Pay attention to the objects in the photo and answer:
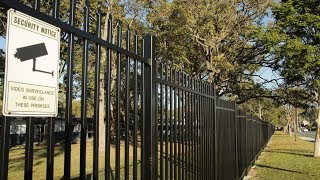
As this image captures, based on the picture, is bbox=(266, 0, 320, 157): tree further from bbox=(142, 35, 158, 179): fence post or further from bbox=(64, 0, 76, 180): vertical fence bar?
bbox=(64, 0, 76, 180): vertical fence bar

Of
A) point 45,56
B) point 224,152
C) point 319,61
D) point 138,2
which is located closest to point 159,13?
point 138,2

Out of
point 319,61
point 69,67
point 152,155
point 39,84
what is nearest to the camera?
point 39,84

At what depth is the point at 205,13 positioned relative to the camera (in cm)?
2511

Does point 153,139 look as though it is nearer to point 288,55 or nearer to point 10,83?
point 10,83

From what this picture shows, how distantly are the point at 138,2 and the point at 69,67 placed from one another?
78.2 feet

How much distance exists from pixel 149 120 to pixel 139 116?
0.30 metres

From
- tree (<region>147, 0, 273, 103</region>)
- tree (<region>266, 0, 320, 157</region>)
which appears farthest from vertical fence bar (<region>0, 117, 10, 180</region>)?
tree (<region>147, 0, 273, 103</region>)

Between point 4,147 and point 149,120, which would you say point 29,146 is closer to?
point 4,147

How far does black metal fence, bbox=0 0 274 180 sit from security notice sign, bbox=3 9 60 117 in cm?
6

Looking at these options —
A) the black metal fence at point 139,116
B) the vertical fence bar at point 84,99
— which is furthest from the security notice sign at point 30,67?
the vertical fence bar at point 84,99

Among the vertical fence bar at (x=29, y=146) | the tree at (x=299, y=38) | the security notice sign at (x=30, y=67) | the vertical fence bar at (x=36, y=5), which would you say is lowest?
the vertical fence bar at (x=29, y=146)

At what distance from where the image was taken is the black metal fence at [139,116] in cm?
253

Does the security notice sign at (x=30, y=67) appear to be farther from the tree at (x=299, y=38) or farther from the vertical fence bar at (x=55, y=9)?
the tree at (x=299, y=38)

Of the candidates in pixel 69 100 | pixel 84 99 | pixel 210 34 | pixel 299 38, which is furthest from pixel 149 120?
pixel 210 34
